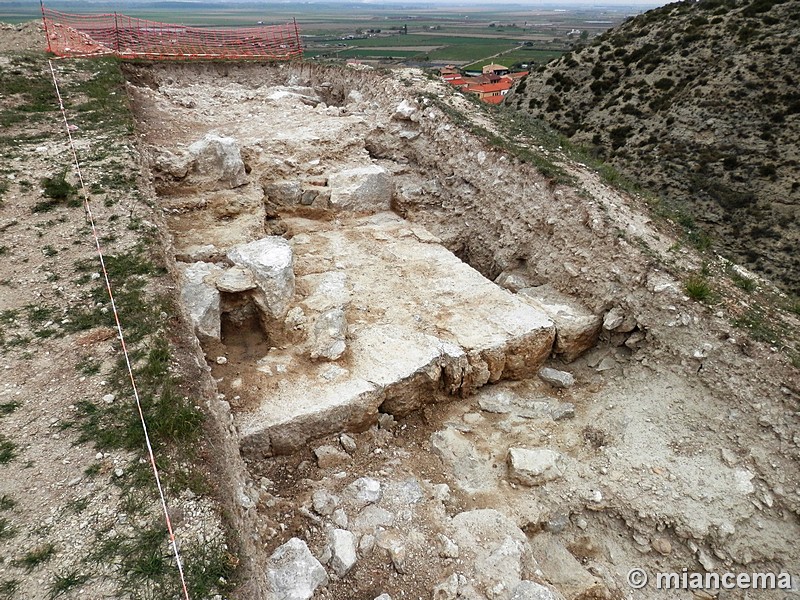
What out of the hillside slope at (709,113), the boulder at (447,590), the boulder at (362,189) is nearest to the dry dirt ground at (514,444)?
the boulder at (447,590)

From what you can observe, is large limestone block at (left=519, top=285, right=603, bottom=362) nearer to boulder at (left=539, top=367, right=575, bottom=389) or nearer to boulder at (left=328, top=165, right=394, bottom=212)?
boulder at (left=539, top=367, right=575, bottom=389)

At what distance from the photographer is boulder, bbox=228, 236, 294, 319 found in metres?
7.58

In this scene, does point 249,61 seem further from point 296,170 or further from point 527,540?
point 527,540

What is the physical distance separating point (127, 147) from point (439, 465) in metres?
8.54

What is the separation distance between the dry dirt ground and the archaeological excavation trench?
34 mm

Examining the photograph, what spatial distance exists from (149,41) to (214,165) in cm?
1171

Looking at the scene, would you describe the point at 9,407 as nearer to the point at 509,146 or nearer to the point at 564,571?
the point at 564,571

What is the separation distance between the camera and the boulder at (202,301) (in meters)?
6.94

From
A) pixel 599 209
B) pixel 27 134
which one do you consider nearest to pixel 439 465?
pixel 599 209

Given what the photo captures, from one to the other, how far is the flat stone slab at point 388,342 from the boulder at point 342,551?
1367mm

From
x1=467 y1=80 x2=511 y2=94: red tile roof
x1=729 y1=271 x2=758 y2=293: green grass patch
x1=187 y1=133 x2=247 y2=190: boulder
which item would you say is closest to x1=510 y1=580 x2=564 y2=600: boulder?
x1=729 y1=271 x2=758 y2=293: green grass patch

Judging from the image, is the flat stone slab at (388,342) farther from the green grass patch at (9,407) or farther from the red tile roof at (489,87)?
the red tile roof at (489,87)

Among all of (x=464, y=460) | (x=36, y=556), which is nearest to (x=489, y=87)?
(x=464, y=460)

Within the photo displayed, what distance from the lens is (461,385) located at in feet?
24.1
